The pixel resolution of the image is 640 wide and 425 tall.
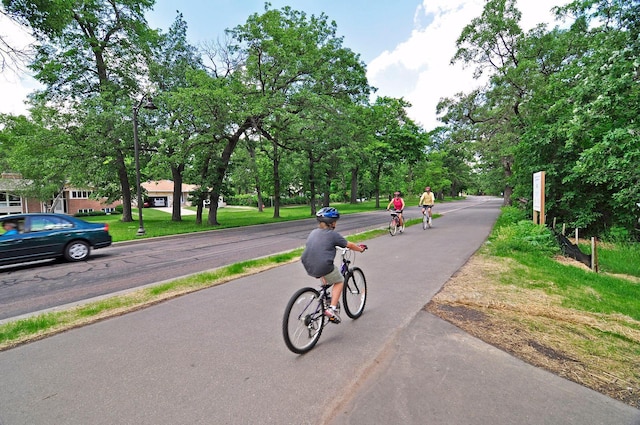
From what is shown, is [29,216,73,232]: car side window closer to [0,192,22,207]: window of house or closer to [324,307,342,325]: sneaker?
[324,307,342,325]: sneaker

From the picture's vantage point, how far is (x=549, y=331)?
12.0 ft

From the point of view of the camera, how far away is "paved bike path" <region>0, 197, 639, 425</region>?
7.72ft

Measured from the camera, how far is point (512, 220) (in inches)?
601

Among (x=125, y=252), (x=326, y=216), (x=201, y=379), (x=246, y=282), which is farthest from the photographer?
(x=125, y=252)

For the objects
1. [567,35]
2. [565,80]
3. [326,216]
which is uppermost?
[567,35]

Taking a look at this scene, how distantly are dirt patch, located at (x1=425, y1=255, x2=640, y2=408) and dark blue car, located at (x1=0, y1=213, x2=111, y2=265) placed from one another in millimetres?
10140

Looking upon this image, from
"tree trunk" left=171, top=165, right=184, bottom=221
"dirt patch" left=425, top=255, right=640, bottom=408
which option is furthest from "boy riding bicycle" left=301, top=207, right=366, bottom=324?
"tree trunk" left=171, top=165, right=184, bottom=221

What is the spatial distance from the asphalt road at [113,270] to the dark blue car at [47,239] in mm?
352

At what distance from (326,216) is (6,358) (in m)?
3.95

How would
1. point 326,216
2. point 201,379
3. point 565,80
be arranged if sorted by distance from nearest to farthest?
point 201,379, point 326,216, point 565,80

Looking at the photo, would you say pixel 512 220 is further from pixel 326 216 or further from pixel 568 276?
pixel 326 216

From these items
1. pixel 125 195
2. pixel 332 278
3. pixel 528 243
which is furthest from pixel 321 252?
pixel 125 195

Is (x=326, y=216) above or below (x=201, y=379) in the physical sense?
above

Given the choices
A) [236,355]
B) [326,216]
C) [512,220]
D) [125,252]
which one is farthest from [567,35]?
[125,252]
